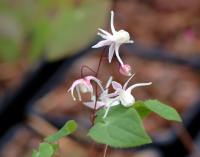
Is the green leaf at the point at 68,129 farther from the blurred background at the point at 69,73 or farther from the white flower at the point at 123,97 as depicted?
the blurred background at the point at 69,73

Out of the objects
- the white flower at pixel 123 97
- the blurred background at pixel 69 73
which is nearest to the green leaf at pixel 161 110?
the white flower at pixel 123 97

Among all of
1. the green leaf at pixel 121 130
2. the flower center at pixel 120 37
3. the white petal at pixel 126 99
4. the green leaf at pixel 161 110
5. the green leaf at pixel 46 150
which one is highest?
the flower center at pixel 120 37

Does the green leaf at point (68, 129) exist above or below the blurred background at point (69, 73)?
above

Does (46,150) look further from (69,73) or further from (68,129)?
(69,73)

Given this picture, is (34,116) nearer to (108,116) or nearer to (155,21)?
(155,21)

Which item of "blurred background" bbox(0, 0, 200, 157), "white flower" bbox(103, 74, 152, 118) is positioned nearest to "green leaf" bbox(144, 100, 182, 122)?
"white flower" bbox(103, 74, 152, 118)

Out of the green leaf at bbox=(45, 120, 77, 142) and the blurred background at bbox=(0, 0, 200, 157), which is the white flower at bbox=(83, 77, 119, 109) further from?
the blurred background at bbox=(0, 0, 200, 157)

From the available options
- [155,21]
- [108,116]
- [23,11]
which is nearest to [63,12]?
[23,11]
